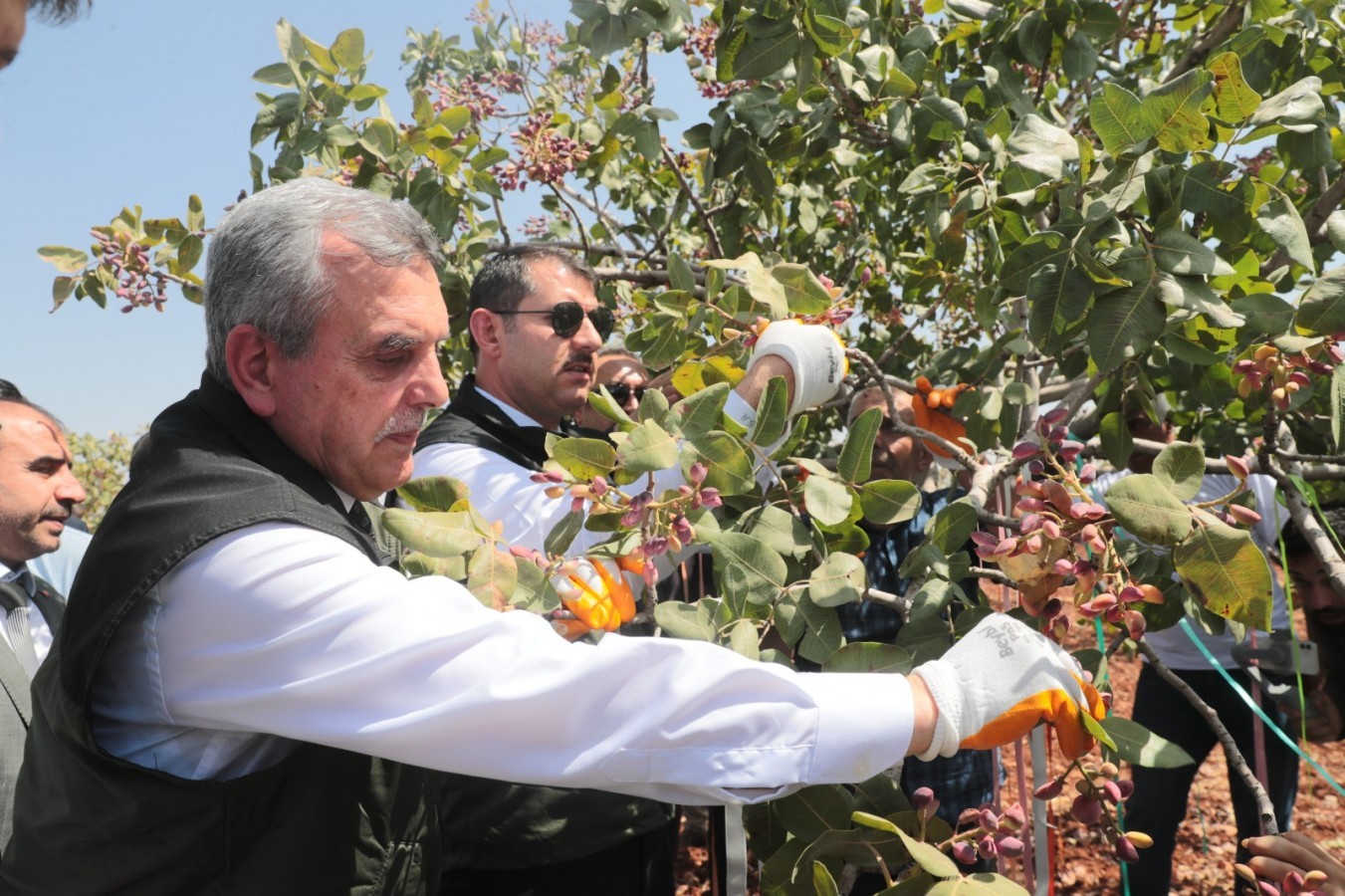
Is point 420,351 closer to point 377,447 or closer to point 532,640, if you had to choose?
point 377,447

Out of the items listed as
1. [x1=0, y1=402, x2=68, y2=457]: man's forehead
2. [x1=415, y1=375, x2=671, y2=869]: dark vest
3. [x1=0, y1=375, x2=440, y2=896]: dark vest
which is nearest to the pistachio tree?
[x1=0, y1=375, x2=440, y2=896]: dark vest

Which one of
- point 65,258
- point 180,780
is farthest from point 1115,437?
point 65,258

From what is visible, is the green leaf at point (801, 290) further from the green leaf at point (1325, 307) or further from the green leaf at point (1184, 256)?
the green leaf at point (1325, 307)

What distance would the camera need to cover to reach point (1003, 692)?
3.90 ft

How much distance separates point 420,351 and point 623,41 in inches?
45.0

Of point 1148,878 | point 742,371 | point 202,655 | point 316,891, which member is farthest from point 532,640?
point 1148,878

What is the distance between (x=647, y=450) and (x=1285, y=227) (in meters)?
1.01

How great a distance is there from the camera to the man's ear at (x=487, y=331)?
2.65m

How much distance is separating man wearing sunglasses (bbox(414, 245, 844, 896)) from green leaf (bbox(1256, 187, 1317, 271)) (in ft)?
2.33

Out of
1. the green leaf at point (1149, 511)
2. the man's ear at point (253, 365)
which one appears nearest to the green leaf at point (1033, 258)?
the green leaf at point (1149, 511)

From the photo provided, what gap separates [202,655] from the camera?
1151 millimetres

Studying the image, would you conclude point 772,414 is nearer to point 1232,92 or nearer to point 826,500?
point 826,500

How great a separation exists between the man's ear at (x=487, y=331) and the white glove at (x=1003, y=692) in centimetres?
168

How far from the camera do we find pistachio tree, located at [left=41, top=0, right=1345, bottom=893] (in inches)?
53.7
